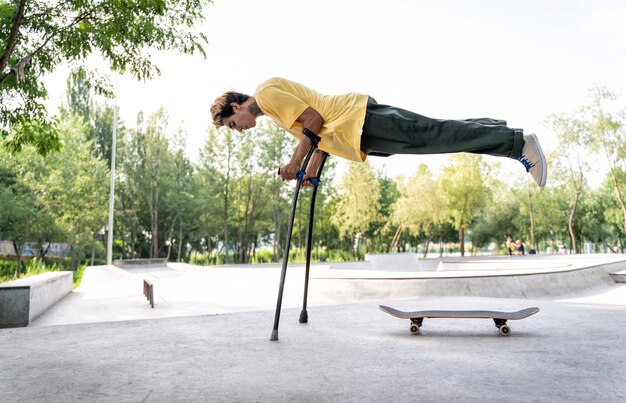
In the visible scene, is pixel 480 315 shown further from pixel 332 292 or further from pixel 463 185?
pixel 463 185

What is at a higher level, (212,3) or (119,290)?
(212,3)

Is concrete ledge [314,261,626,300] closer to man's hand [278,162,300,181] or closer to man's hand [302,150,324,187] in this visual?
man's hand [302,150,324,187]

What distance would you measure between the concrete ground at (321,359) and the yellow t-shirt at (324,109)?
60.0 inches

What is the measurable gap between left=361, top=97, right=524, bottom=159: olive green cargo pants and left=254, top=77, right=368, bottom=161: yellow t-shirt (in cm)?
8

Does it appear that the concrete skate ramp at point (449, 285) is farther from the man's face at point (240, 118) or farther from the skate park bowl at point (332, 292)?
the man's face at point (240, 118)

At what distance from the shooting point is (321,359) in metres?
2.69

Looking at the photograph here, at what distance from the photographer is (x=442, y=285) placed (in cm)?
826

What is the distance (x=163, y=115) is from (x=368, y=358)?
30.5 metres

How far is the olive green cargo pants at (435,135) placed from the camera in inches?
115

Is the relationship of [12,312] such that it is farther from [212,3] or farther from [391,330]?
[212,3]

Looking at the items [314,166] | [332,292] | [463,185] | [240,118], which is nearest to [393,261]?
[332,292]

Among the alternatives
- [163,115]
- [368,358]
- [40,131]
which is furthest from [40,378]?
[163,115]

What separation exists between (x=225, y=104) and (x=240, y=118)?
163mm

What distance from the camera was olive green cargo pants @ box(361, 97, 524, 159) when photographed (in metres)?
2.93
